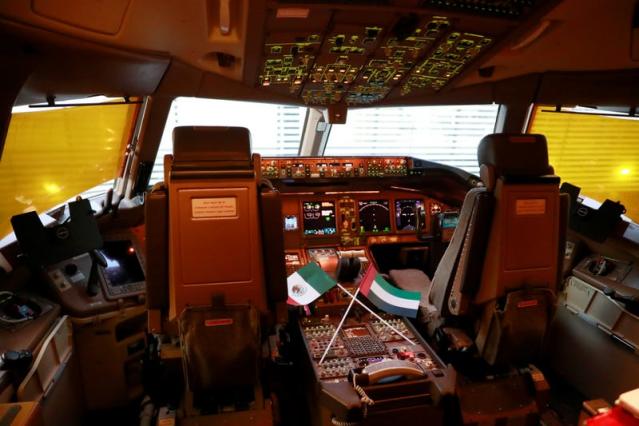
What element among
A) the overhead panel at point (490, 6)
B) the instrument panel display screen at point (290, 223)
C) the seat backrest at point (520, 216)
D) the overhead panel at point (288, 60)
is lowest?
the instrument panel display screen at point (290, 223)

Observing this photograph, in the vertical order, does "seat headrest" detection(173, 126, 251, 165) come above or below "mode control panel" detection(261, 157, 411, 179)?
above

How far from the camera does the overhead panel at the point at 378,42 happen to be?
6.16 feet

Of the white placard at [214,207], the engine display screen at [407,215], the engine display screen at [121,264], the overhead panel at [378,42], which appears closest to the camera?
the white placard at [214,207]

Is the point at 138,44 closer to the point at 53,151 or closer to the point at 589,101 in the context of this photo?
the point at 53,151

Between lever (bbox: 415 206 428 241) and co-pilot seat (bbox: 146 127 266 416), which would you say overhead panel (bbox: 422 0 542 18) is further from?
lever (bbox: 415 206 428 241)

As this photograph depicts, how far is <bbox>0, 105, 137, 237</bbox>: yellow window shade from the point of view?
2.56 meters

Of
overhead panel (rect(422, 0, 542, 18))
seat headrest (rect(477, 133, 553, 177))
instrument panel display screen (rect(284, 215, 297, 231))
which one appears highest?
overhead panel (rect(422, 0, 542, 18))

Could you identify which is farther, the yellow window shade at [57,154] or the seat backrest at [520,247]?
the yellow window shade at [57,154]

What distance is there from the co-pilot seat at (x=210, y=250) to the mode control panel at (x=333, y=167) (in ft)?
5.21

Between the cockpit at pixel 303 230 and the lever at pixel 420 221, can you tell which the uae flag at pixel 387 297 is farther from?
the lever at pixel 420 221

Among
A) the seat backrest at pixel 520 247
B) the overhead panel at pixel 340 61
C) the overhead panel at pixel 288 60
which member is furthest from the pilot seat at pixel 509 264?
the overhead panel at pixel 288 60

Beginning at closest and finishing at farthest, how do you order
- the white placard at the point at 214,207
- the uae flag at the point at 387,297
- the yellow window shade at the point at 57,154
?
1. the white placard at the point at 214,207
2. the uae flag at the point at 387,297
3. the yellow window shade at the point at 57,154

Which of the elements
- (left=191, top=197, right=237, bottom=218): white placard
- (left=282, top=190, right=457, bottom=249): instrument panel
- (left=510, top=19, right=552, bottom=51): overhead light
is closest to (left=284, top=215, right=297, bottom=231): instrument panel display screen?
(left=282, top=190, right=457, bottom=249): instrument panel

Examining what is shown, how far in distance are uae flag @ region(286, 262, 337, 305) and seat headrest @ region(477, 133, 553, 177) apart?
3.54ft
